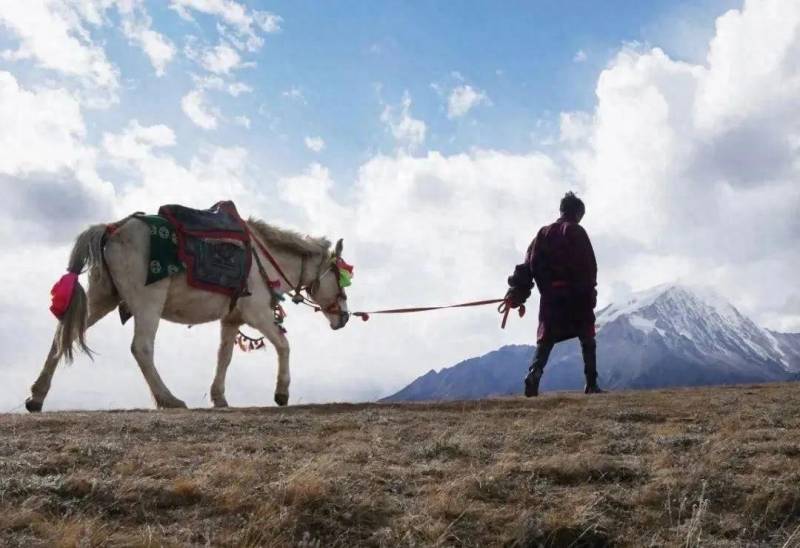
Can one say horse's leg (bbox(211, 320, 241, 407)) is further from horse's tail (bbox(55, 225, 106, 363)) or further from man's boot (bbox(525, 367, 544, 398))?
man's boot (bbox(525, 367, 544, 398))

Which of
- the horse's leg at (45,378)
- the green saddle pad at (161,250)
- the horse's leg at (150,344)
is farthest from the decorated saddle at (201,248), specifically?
the horse's leg at (45,378)

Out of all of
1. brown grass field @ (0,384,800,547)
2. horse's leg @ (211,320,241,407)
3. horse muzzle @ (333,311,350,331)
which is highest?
horse muzzle @ (333,311,350,331)

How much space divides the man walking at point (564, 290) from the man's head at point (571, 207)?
13 centimetres

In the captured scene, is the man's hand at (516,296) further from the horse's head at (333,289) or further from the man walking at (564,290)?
the horse's head at (333,289)

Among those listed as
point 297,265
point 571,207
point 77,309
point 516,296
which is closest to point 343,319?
point 297,265

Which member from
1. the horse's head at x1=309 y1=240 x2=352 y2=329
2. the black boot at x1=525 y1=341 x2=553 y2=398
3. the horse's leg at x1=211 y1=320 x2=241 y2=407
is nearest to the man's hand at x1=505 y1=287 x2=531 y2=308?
the black boot at x1=525 y1=341 x2=553 y2=398

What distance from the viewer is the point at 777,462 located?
4961 millimetres

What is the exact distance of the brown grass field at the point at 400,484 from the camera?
12.5ft

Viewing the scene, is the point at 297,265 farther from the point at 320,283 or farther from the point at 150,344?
the point at 150,344

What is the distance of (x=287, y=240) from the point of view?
40.1ft

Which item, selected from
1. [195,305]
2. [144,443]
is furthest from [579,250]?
[144,443]

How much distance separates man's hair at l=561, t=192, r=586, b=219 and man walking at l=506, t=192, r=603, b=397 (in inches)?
6.0

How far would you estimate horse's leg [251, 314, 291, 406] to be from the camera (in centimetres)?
1105

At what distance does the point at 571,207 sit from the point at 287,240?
4491 millimetres
